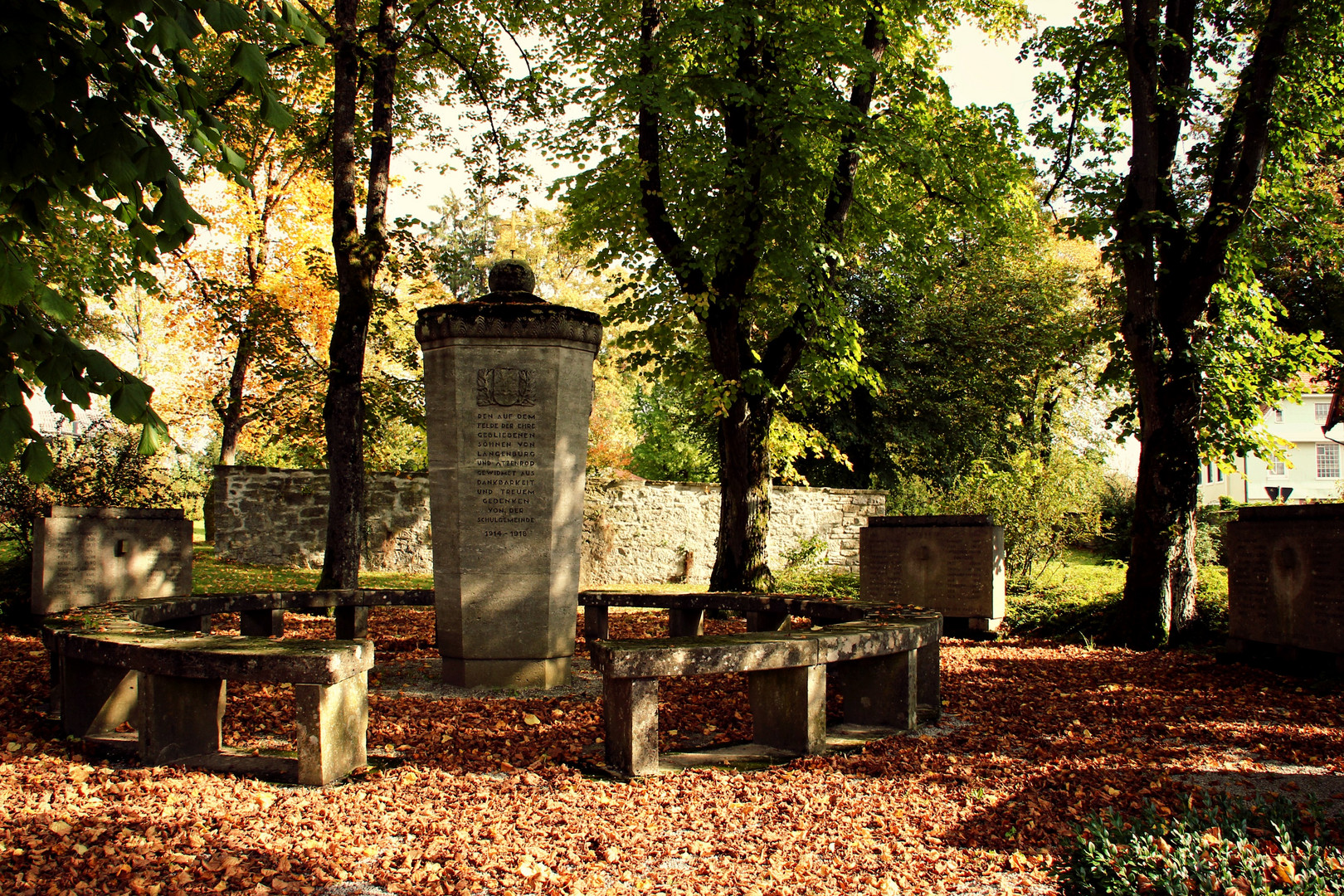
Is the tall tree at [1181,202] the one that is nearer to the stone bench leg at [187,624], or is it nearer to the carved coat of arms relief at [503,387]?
the carved coat of arms relief at [503,387]

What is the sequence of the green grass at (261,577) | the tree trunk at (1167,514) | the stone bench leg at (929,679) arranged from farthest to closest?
the green grass at (261,577) < the tree trunk at (1167,514) < the stone bench leg at (929,679)

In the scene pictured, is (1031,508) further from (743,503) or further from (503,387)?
(503,387)

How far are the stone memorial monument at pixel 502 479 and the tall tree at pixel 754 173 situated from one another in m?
4.72

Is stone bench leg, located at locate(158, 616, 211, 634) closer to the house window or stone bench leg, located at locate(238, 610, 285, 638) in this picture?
stone bench leg, located at locate(238, 610, 285, 638)

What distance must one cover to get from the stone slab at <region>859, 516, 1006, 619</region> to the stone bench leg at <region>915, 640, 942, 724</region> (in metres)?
4.27

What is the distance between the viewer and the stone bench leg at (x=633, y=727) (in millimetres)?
4082

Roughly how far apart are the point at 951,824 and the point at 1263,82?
8.52 meters

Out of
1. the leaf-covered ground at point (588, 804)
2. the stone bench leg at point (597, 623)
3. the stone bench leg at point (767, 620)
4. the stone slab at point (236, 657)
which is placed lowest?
the leaf-covered ground at point (588, 804)

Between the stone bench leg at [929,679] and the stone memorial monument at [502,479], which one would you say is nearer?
the stone bench leg at [929,679]

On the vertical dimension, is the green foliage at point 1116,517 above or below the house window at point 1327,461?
below

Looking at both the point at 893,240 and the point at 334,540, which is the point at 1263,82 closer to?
the point at 893,240

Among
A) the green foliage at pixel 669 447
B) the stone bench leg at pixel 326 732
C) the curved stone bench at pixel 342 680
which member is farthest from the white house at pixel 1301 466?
the stone bench leg at pixel 326 732

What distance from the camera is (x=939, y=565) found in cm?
1006

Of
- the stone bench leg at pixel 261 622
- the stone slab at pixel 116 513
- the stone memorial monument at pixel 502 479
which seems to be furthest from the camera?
the stone slab at pixel 116 513
